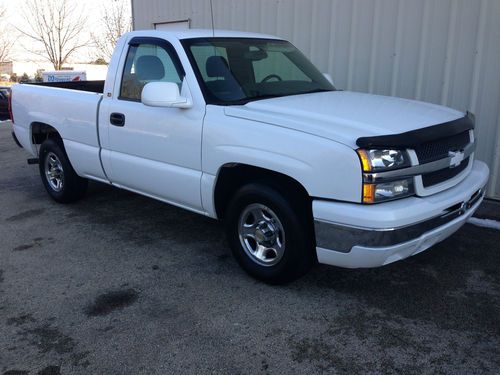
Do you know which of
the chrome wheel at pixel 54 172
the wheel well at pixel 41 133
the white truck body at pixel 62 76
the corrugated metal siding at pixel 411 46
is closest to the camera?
the corrugated metal siding at pixel 411 46

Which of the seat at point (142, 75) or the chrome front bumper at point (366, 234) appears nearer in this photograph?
the chrome front bumper at point (366, 234)

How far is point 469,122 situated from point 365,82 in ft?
9.61

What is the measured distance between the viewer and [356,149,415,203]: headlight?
299cm

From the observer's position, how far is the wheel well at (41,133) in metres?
5.93

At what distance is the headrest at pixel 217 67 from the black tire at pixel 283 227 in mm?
1023

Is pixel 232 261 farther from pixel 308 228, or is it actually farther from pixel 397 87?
pixel 397 87

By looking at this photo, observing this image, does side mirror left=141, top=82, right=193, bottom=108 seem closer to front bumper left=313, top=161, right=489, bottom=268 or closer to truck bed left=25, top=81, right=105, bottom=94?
front bumper left=313, top=161, right=489, bottom=268

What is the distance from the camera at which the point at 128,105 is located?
14.8 feet

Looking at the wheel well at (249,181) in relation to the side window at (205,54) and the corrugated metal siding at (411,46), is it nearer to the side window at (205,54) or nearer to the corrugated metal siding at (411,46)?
the side window at (205,54)

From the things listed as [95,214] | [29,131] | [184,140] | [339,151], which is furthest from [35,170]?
[339,151]

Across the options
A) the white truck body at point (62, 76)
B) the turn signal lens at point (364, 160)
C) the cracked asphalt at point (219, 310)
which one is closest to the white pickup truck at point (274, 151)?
the turn signal lens at point (364, 160)

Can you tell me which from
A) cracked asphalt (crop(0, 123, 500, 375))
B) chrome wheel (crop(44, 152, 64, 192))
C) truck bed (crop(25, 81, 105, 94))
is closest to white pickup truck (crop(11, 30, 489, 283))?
cracked asphalt (crop(0, 123, 500, 375))

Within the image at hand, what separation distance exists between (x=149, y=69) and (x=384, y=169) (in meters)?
2.44

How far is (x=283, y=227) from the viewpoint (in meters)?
3.44
